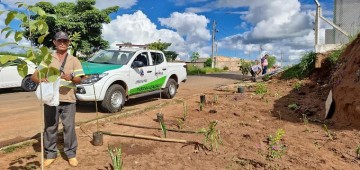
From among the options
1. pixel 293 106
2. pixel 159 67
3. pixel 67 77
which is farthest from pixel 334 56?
pixel 67 77

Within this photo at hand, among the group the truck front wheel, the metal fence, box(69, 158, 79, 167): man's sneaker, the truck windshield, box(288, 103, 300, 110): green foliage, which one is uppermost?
the metal fence

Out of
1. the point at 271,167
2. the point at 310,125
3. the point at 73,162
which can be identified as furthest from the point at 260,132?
the point at 73,162

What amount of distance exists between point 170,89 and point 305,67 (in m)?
5.48

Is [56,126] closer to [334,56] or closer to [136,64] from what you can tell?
[136,64]

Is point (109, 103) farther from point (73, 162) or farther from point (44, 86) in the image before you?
point (44, 86)

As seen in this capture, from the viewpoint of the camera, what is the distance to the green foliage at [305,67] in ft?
46.3

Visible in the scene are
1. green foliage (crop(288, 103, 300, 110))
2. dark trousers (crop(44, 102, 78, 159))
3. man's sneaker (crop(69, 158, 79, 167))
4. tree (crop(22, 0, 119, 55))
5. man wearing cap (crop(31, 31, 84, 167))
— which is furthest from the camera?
tree (crop(22, 0, 119, 55))

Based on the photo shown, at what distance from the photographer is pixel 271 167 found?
197 inches

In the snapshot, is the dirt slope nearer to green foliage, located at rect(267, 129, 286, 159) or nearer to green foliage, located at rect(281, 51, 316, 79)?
green foliage, located at rect(267, 129, 286, 159)

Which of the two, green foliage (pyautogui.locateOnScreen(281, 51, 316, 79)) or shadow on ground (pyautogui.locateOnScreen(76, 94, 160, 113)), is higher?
green foliage (pyautogui.locateOnScreen(281, 51, 316, 79))

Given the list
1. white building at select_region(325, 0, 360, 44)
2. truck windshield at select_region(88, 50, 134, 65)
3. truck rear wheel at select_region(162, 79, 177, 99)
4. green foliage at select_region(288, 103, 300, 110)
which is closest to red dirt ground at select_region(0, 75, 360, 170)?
green foliage at select_region(288, 103, 300, 110)

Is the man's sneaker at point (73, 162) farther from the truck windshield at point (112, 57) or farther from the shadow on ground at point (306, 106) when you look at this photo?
the truck windshield at point (112, 57)

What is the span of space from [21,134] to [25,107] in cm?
384

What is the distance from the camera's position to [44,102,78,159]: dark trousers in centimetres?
498
